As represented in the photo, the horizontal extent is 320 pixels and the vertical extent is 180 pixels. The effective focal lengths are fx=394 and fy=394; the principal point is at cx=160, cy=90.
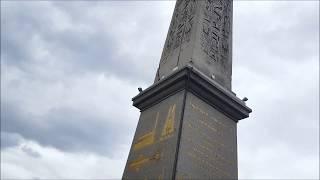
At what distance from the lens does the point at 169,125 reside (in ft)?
20.9

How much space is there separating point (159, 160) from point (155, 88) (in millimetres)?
1592

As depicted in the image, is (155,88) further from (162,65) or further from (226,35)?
(226,35)

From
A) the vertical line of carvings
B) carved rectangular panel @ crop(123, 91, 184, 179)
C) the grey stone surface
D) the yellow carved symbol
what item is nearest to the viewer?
carved rectangular panel @ crop(123, 91, 184, 179)

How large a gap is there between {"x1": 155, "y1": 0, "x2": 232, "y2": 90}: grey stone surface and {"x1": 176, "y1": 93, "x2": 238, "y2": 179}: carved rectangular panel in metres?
1.02

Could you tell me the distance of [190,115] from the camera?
6410mm

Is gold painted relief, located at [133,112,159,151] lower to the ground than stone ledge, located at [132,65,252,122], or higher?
lower

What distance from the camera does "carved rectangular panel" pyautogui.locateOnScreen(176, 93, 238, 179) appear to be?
5.95 metres

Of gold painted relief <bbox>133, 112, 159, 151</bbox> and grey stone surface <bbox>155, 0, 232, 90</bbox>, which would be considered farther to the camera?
grey stone surface <bbox>155, 0, 232, 90</bbox>

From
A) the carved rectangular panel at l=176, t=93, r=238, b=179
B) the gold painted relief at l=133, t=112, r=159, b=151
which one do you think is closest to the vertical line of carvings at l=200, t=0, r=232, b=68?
the carved rectangular panel at l=176, t=93, r=238, b=179

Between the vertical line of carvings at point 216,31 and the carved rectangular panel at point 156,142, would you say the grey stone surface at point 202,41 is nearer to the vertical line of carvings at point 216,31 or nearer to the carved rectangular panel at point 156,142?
the vertical line of carvings at point 216,31

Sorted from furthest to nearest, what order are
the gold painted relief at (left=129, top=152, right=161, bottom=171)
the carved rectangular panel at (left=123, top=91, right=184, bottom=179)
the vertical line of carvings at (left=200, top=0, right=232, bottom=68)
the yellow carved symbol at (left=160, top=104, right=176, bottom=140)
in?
the vertical line of carvings at (left=200, top=0, right=232, bottom=68) < the yellow carved symbol at (left=160, top=104, right=176, bottom=140) < the gold painted relief at (left=129, top=152, right=161, bottom=171) < the carved rectangular panel at (left=123, top=91, right=184, bottom=179)

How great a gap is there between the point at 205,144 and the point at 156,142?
2.60 ft

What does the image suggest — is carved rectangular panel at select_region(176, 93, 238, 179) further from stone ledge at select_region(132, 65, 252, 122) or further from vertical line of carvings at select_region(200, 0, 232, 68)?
vertical line of carvings at select_region(200, 0, 232, 68)

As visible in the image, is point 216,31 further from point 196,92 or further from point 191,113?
point 191,113
